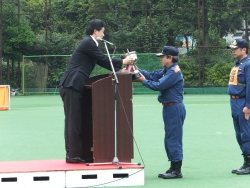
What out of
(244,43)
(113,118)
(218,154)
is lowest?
(218,154)

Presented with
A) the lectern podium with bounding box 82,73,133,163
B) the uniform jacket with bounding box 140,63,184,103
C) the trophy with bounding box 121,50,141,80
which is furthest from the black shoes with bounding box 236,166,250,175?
the trophy with bounding box 121,50,141,80

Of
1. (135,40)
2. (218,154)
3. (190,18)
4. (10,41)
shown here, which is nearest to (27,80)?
(10,41)

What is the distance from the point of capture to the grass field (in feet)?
26.8

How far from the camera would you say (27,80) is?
32.8 meters

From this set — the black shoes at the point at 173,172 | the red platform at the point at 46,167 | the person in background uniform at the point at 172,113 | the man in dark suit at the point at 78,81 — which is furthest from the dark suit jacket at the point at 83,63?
the black shoes at the point at 173,172

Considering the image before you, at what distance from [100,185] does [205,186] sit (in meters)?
1.19

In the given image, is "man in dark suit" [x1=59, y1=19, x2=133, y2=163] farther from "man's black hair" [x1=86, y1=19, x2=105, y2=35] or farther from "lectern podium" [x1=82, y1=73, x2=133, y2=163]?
"lectern podium" [x1=82, y1=73, x2=133, y2=163]

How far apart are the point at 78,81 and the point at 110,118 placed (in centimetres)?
57

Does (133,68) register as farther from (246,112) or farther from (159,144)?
(159,144)

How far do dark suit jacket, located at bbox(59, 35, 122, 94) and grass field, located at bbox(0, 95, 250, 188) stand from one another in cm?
142

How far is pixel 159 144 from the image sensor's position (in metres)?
11.7

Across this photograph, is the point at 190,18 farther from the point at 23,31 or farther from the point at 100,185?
the point at 100,185

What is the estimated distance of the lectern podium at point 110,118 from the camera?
7.56 meters

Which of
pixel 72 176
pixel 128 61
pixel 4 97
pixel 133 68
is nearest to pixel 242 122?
pixel 133 68
